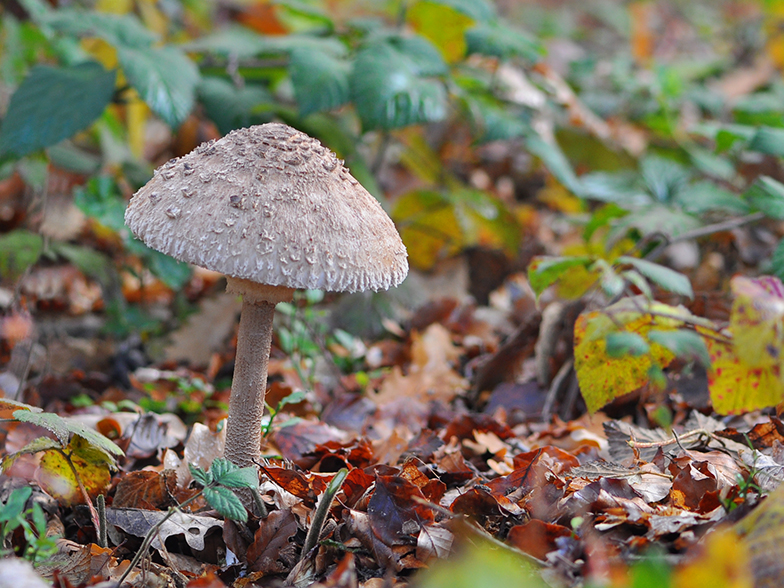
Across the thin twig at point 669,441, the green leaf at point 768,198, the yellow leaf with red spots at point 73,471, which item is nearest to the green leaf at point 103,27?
the yellow leaf with red spots at point 73,471

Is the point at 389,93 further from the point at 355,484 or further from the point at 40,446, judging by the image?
the point at 40,446

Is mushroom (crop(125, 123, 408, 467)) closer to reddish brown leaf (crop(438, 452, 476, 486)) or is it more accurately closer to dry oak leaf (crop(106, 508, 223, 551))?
dry oak leaf (crop(106, 508, 223, 551))

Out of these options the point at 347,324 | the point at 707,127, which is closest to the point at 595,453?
the point at 347,324

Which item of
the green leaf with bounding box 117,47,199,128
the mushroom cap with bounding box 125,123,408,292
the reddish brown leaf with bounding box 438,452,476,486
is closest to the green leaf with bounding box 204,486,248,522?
the mushroom cap with bounding box 125,123,408,292

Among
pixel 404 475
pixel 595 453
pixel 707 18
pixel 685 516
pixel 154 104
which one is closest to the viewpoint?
pixel 685 516

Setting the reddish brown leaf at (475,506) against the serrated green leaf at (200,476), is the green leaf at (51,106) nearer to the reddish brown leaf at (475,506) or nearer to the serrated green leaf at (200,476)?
the serrated green leaf at (200,476)

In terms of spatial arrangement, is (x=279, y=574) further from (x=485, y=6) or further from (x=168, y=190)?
(x=485, y=6)
